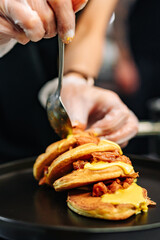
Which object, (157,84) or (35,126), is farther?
(157,84)

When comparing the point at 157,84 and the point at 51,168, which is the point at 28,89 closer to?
the point at 51,168

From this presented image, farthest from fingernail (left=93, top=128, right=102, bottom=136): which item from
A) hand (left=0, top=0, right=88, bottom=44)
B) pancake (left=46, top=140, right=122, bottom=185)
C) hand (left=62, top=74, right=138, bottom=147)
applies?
hand (left=0, top=0, right=88, bottom=44)

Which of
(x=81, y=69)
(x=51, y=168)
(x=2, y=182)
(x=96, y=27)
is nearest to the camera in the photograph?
(x=51, y=168)

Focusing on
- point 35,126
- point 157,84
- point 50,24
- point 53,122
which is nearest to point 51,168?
point 53,122

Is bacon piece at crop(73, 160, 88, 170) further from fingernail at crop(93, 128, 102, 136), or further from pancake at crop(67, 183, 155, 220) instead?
fingernail at crop(93, 128, 102, 136)

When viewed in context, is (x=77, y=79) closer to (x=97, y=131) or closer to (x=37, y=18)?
(x=97, y=131)

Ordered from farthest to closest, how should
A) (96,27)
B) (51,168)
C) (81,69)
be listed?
1. (96,27)
2. (81,69)
3. (51,168)
